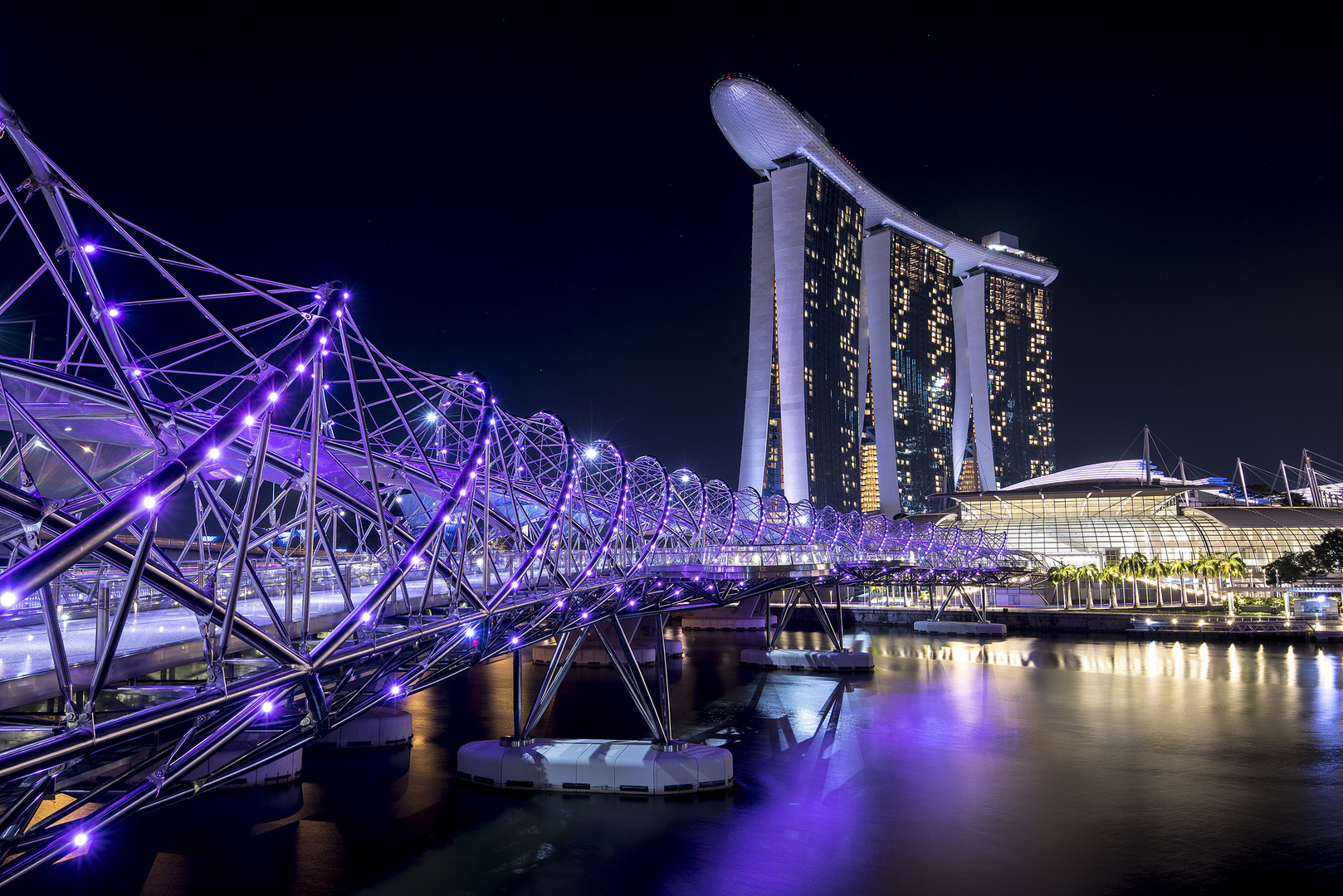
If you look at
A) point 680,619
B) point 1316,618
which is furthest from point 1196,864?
point 680,619

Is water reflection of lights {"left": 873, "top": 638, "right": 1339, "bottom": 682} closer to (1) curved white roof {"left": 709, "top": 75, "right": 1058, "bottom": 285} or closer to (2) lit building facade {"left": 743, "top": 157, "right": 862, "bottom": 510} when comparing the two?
(2) lit building facade {"left": 743, "top": 157, "right": 862, "bottom": 510}

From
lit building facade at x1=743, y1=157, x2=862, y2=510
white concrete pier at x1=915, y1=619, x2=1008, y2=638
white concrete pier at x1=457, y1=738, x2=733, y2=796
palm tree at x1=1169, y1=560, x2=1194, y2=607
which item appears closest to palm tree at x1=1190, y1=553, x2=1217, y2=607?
palm tree at x1=1169, y1=560, x2=1194, y2=607

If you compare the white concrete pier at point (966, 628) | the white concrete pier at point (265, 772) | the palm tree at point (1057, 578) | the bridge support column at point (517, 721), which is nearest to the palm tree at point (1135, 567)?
the palm tree at point (1057, 578)

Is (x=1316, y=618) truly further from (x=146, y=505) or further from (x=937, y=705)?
(x=146, y=505)

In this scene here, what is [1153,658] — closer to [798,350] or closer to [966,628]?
[966,628]

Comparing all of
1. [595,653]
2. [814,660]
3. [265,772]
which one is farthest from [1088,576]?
[265,772]

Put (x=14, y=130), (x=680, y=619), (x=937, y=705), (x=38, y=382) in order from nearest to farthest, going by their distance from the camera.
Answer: (x=14, y=130), (x=38, y=382), (x=937, y=705), (x=680, y=619)
